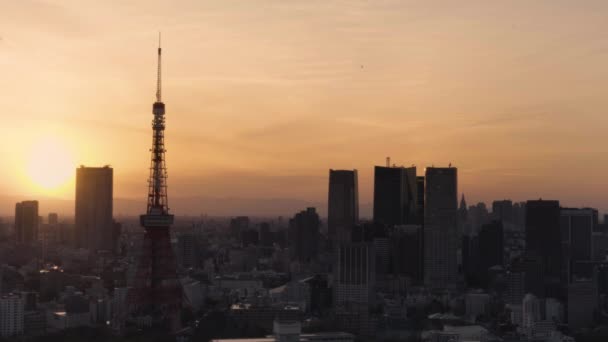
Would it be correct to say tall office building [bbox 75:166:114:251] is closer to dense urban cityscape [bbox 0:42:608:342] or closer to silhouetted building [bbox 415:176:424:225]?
dense urban cityscape [bbox 0:42:608:342]

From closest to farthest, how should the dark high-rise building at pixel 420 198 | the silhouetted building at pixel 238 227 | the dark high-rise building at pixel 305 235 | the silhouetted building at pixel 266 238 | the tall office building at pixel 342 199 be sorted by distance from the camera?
1. the dark high-rise building at pixel 420 198
2. the dark high-rise building at pixel 305 235
3. the tall office building at pixel 342 199
4. the silhouetted building at pixel 266 238
5. the silhouetted building at pixel 238 227

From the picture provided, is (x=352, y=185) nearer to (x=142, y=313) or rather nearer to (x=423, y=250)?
(x=423, y=250)

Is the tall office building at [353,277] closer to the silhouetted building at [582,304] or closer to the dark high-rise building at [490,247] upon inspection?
the silhouetted building at [582,304]

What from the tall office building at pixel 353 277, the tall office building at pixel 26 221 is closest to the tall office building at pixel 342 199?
the tall office building at pixel 26 221

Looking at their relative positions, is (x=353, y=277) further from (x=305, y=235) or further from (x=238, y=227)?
(x=238, y=227)

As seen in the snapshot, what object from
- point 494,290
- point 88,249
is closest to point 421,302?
point 494,290

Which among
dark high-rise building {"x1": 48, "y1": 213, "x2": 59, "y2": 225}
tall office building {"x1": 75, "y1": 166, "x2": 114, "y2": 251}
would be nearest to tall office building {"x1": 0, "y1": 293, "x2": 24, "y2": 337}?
tall office building {"x1": 75, "y1": 166, "x2": 114, "y2": 251}
